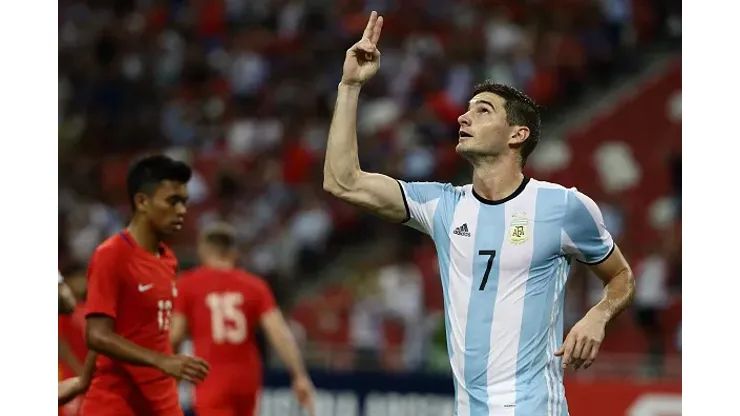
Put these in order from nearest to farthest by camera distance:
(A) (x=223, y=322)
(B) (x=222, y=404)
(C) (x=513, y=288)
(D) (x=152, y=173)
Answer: (C) (x=513, y=288), (D) (x=152, y=173), (A) (x=223, y=322), (B) (x=222, y=404)

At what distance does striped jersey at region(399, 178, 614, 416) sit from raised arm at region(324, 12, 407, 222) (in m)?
0.30

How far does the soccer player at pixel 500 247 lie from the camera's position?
5.12 meters

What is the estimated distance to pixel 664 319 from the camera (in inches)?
527

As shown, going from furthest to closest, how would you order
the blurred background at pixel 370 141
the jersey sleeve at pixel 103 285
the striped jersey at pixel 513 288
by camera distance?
the blurred background at pixel 370 141 → the jersey sleeve at pixel 103 285 → the striped jersey at pixel 513 288

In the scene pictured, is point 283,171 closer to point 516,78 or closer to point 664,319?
point 516,78

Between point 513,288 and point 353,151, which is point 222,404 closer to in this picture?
point 353,151

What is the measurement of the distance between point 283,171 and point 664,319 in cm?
600

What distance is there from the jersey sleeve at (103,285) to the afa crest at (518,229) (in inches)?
87.8

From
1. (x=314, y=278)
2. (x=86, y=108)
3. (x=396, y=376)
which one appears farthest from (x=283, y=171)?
(x=396, y=376)

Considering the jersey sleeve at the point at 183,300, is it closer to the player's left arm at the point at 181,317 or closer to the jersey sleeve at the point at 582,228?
the player's left arm at the point at 181,317

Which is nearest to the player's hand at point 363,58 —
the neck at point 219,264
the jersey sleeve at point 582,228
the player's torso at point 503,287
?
the player's torso at point 503,287

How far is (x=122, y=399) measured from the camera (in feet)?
21.0

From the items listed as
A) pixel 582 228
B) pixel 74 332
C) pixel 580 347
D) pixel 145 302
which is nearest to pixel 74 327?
pixel 74 332

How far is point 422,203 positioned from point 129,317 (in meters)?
1.88
